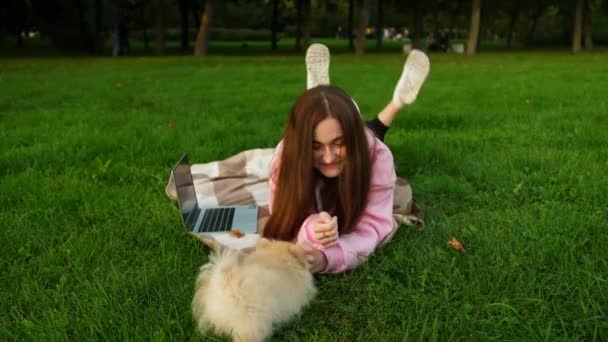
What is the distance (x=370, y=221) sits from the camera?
2945 millimetres

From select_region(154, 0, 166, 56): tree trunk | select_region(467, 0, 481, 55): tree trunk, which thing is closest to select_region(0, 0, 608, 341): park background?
select_region(154, 0, 166, 56): tree trunk

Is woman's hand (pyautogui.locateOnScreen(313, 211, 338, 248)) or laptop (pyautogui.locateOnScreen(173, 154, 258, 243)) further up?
woman's hand (pyautogui.locateOnScreen(313, 211, 338, 248))

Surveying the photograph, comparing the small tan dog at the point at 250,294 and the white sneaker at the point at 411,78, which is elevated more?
the white sneaker at the point at 411,78

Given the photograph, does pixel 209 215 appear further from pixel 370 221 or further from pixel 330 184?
pixel 370 221

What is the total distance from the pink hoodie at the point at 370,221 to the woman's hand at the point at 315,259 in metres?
0.05

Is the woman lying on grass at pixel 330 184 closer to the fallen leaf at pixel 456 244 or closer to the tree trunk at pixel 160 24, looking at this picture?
the fallen leaf at pixel 456 244

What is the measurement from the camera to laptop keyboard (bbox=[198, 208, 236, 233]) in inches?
134

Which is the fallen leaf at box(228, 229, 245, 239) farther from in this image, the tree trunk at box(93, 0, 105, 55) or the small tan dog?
the tree trunk at box(93, 0, 105, 55)

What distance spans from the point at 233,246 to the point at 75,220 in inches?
46.6

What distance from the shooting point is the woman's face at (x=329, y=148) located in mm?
2695

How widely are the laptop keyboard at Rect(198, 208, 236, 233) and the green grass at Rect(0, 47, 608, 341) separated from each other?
20cm

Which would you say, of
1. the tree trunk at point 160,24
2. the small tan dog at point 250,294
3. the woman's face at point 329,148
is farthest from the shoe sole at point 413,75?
the tree trunk at point 160,24

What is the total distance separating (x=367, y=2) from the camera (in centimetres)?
2581

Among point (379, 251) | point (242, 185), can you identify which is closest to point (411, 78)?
point (242, 185)
